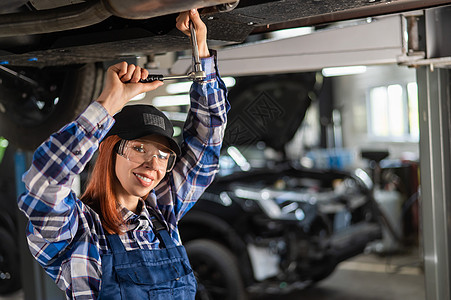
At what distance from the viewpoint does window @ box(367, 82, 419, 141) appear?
31.0ft

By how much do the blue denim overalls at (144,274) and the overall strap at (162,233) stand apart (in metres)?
0.01

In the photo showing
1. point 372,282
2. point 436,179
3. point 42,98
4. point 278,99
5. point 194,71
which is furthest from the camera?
point 372,282

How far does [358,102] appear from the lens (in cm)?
1103

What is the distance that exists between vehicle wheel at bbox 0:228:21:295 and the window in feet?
22.5

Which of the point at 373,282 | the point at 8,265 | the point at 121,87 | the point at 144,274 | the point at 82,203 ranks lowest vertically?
the point at 373,282

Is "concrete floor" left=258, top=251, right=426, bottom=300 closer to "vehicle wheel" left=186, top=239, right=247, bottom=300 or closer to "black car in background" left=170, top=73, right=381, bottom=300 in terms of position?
"black car in background" left=170, top=73, right=381, bottom=300

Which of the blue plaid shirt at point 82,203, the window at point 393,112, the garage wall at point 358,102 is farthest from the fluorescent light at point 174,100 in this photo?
the garage wall at point 358,102

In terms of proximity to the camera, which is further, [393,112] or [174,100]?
[393,112]

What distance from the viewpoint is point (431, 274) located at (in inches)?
90.8

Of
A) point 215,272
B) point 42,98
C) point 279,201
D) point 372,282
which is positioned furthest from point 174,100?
point 372,282

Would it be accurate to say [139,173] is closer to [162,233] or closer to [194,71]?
[162,233]

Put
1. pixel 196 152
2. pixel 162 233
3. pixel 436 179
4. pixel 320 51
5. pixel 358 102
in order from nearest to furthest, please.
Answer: pixel 162 233
pixel 196 152
pixel 320 51
pixel 436 179
pixel 358 102

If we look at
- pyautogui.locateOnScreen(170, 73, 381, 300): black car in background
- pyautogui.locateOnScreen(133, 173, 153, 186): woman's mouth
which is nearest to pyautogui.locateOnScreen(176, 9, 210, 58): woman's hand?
pyautogui.locateOnScreen(133, 173, 153, 186): woman's mouth

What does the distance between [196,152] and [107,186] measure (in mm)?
313
